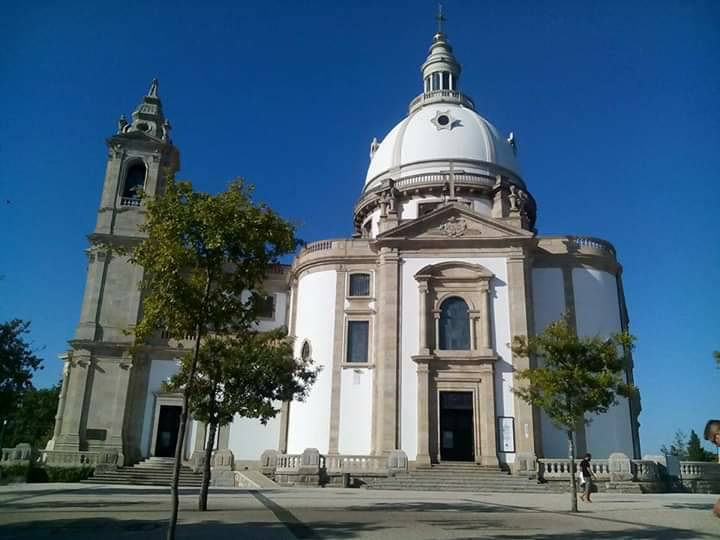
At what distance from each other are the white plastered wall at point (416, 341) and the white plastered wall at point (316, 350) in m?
4.26

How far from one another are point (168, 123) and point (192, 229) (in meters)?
32.1

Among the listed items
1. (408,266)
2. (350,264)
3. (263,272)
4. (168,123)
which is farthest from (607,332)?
(168,123)

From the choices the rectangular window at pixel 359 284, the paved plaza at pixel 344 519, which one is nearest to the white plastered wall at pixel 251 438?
the rectangular window at pixel 359 284

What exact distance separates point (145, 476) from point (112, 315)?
9.89 metres

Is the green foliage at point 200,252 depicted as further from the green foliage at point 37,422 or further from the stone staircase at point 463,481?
the green foliage at point 37,422

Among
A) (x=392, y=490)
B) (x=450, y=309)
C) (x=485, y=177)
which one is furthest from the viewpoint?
(x=485, y=177)

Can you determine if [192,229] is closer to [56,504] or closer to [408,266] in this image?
[56,504]

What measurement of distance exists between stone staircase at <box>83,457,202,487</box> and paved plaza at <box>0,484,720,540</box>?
967 cm

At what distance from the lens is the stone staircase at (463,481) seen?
25578 millimetres

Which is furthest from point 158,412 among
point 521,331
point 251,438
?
point 521,331

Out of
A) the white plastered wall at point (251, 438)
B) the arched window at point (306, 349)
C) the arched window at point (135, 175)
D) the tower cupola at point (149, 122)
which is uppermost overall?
the tower cupola at point (149, 122)

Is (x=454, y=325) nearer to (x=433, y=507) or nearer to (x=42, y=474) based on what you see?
(x=433, y=507)

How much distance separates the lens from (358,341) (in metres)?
33.5

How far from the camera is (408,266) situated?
3344 cm
